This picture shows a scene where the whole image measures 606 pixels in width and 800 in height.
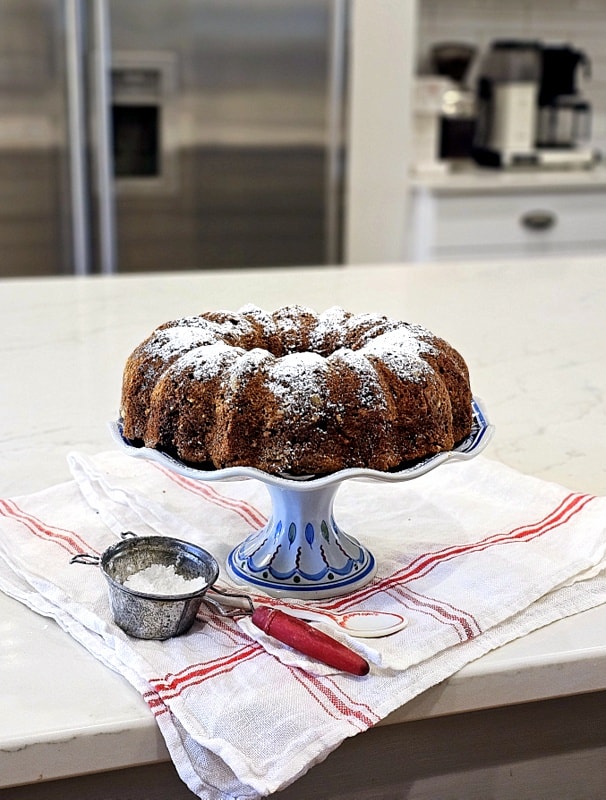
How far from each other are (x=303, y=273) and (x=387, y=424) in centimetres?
→ 123

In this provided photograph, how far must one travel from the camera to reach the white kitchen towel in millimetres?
632

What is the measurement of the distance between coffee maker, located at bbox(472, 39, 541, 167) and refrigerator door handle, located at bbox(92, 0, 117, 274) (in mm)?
1424

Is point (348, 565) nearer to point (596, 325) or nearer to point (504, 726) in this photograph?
point (504, 726)

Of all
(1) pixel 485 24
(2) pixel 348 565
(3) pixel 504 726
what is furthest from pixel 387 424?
(1) pixel 485 24

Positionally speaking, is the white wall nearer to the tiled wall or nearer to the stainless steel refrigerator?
the stainless steel refrigerator

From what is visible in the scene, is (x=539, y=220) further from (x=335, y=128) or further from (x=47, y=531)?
(x=47, y=531)

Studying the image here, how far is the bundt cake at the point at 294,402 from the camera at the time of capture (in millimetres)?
714

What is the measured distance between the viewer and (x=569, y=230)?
11.3ft

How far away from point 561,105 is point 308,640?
339cm

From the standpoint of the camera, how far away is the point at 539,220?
3.39 meters

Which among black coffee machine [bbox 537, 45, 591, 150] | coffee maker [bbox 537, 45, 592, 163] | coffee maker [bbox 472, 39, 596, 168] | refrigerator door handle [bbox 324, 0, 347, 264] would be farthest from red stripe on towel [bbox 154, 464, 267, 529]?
black coffee machine [bbox 537, 45, 591, 150]

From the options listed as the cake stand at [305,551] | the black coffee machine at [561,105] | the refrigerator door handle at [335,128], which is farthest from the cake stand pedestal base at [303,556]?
the black coffee machine at [561,105]

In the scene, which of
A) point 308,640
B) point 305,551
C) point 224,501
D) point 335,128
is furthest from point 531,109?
point 308,640

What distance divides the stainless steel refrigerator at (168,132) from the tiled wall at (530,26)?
92cm
